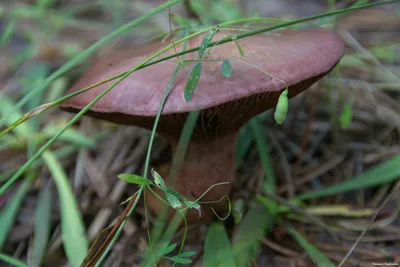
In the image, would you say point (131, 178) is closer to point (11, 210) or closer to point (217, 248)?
point (217, 248)

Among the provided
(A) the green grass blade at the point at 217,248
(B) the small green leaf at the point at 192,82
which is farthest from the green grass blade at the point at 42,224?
(B) the small green leaf at the point at 192,82

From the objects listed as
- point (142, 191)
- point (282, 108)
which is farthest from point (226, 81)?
point (142, 191)

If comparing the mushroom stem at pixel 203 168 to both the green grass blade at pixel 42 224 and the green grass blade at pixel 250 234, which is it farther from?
the green grass blade at pixel 42 224

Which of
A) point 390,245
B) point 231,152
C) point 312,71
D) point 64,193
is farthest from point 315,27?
point 64,193

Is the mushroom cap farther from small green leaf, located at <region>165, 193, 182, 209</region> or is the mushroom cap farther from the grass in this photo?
small green leaf, located at <region>165, 193, 182, 209</region>

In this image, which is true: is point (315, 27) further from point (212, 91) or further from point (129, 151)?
point (129, 151)

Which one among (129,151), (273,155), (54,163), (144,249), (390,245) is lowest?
(390,245)
